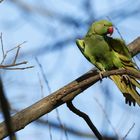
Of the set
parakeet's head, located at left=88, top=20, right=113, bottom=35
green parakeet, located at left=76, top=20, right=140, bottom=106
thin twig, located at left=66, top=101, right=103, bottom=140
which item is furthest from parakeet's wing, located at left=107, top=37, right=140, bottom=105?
thin twig, located at left=66, top=101, right=103, bottom=140

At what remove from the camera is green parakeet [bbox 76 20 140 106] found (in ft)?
6.46

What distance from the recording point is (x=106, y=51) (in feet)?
7.07

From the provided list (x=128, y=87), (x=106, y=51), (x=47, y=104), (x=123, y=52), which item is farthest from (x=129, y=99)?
(x=47, y=104)

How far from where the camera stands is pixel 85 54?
2.21m

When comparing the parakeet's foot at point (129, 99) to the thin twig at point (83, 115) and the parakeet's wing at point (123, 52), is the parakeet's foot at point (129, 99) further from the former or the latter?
the thin twig at point (83, 115)

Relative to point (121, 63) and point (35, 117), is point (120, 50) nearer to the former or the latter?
point (121, 63)

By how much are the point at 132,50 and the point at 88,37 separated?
32 centimetres

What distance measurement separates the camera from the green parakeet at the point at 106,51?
1969 mm

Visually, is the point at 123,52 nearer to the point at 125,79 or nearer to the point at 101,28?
the point at 125,79

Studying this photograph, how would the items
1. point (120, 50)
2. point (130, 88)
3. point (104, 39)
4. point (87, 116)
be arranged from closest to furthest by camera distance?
point (87, 116) → point (130, 88) → point (120, 50) → point (104, 39)

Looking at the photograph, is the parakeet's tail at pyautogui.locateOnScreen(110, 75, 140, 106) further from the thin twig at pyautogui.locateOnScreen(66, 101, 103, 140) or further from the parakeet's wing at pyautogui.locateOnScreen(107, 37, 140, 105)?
the thin twig at pyautogui.locateOnScreen(66, 101, 103, 140)

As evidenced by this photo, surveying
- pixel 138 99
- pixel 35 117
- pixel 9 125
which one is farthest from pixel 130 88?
pixel 9 125

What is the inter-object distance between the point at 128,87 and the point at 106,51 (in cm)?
31

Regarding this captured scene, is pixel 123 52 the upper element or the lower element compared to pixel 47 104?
upper
